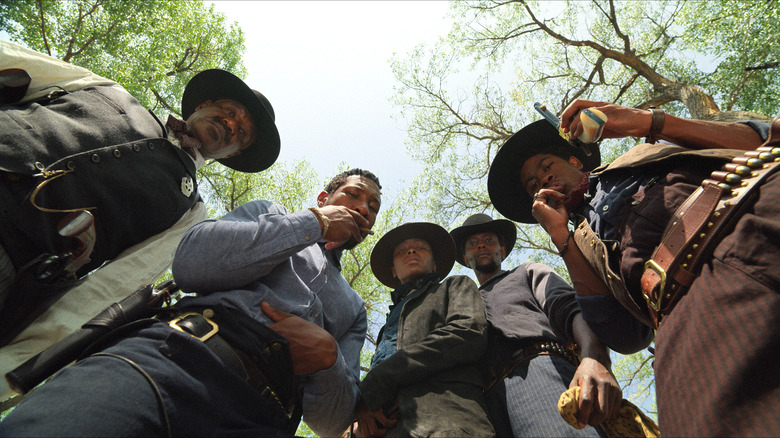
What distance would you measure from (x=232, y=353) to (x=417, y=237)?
275cm

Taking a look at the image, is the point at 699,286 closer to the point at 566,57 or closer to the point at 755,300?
the point at 755,300

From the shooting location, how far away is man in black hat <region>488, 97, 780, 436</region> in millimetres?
1117

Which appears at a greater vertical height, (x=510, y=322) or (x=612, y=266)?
(x=612, y=266)

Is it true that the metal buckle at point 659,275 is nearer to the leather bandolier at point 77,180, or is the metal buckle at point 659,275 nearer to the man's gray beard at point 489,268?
the man's gray beard at point 489,268

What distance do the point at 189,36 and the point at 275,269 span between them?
907 cm

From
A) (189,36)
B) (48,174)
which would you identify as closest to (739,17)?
(48,174)

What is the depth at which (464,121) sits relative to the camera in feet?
34.7

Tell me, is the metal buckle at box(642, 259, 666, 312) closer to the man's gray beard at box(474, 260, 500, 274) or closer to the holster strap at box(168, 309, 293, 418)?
the holster strap at box(168, 309, 293, 418)

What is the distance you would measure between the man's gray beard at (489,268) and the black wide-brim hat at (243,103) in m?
2.40

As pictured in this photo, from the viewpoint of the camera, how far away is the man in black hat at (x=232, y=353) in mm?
1293

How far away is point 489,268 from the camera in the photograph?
13.7 ft

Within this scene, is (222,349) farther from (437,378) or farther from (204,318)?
(437,378)

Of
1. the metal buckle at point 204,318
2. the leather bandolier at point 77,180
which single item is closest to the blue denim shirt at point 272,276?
the metal buckle at point 204,318

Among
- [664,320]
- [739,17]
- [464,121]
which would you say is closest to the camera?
[664,320]
